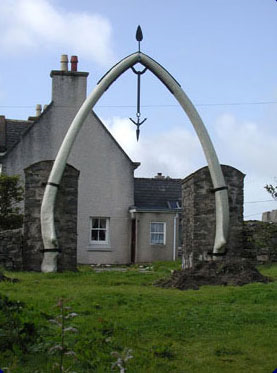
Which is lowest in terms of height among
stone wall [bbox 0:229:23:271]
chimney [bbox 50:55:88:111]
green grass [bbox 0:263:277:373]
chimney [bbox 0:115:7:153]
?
green grass [bbox 0:263:277:373]

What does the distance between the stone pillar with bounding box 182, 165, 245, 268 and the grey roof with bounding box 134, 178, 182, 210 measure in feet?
39.3

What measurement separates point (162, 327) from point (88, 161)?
67.1 ft

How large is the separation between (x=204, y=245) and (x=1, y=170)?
1277cm

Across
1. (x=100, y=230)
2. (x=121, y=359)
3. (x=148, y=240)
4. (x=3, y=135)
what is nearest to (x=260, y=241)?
(x=121, y=359)

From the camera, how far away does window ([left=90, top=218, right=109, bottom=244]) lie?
1125 inches

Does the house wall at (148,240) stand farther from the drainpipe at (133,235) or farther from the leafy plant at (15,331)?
the leafy plant at (15,331)

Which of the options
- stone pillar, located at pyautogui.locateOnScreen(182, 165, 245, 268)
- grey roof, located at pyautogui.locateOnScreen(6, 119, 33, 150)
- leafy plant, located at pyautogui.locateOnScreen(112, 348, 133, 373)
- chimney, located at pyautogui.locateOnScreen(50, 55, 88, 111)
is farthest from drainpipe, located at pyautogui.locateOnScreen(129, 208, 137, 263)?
leafy plant, located at pyautogui.locateOnScreen(112, 348, 133, 373)

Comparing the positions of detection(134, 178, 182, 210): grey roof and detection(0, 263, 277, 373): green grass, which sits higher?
detection(134, 178, 182, 210): grey roof

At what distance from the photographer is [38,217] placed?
53.8ft

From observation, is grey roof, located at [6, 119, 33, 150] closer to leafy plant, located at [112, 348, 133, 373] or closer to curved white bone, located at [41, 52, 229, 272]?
curved white bone, located at [41, 52, 229, 272]

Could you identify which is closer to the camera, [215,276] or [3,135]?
[215,276]

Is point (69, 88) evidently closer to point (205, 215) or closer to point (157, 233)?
point (157, 233)

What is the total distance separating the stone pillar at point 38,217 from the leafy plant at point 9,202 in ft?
20.5

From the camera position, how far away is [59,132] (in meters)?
28.0
